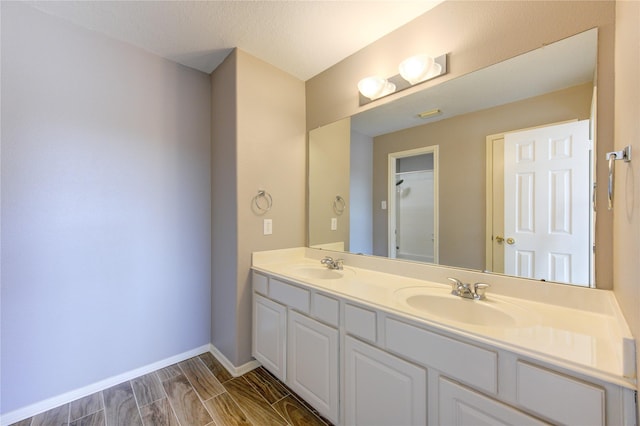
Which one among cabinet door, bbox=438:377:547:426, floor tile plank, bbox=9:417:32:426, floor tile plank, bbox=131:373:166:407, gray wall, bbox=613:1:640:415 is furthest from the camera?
floor tile plank, bbox=131:373:166:407

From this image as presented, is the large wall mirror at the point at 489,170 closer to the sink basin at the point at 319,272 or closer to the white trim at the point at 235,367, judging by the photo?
the sink basin at the point at 319,272

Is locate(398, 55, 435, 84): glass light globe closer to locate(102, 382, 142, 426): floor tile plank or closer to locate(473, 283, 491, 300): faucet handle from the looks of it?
Result: locate(473, 283, 491, 300): faucet handle

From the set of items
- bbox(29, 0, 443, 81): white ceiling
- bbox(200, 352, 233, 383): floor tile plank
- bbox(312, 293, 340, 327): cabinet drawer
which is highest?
bbox(29, 0, 443, 81): white ceiling

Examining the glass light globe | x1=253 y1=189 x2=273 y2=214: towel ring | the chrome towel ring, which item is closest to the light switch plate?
x1=253 y1=189 x2=273 y2=214: towel ring

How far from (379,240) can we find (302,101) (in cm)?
144

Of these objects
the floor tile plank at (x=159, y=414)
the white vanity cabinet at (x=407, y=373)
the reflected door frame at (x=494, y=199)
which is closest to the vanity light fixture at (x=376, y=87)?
the reflected door frame at (x=494, y=199)

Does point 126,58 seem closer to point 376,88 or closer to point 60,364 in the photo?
point 376,88

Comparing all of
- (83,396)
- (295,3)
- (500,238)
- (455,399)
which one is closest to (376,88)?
(295,3)

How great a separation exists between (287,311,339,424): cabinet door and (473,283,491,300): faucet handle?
73 cm

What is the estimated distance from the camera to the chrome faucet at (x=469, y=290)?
48.1 inches

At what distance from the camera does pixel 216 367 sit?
6.63ft

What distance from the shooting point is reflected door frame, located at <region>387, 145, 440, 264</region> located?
61.8 inches

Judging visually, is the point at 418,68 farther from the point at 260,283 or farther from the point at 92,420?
the point at 92,420

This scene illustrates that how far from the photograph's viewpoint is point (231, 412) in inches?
61.5
